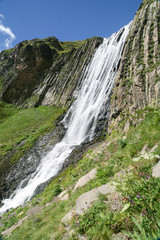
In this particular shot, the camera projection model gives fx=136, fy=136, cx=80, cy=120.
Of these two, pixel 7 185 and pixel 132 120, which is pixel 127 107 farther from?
pixel 7 185

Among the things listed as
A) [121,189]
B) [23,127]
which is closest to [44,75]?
[23,127]

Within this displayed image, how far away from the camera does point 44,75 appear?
37.9m

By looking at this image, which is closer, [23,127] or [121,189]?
[121,189]

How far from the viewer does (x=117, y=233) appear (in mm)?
2291

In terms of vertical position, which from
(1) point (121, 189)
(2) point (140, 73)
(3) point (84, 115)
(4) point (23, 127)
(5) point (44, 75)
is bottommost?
(1) point (121, 189)

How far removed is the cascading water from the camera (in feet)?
39.5

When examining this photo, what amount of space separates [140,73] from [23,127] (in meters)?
20.1

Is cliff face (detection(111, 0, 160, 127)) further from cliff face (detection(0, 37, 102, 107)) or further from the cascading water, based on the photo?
cliff face (detection(0, 37, 102, 107))

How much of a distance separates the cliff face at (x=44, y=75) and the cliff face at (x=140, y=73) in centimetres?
1330

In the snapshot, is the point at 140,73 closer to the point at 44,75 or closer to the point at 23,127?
the point at 23,127

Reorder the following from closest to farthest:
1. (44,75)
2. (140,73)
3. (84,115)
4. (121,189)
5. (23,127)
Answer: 1. (121,189)
2. (140,73)
3. (84,115)
4. (23,127)
5. (44,75)

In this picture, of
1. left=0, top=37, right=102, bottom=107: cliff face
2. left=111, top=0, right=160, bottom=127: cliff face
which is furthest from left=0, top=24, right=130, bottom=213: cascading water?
left=0, top=37, right=102, bottom=107: cliff face

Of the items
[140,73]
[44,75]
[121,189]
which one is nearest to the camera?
[121,189]

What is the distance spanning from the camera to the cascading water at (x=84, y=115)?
474 inches
